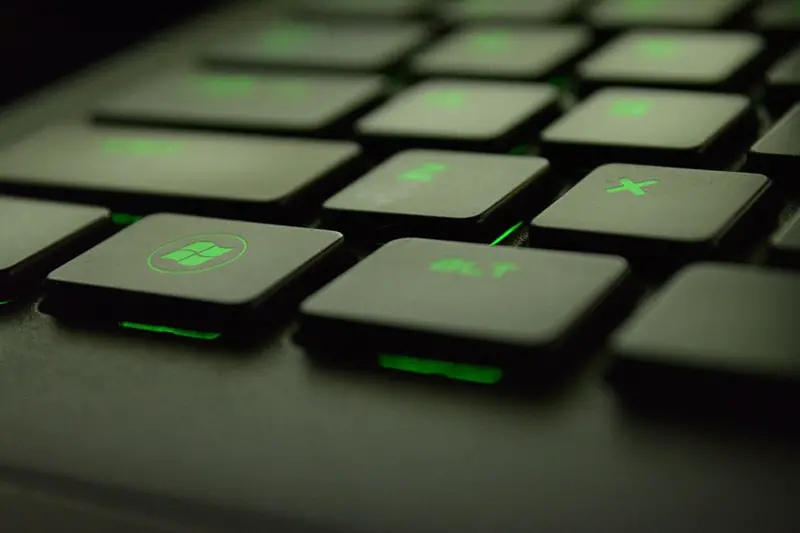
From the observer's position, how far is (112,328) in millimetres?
398

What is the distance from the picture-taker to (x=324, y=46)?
707 mm

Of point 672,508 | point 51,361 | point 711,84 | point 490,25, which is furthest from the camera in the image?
point 490,25

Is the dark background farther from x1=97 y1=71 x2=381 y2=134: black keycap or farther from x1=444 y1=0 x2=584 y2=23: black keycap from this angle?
x1=444 y1=0 x2=584 y2=23: black keycap

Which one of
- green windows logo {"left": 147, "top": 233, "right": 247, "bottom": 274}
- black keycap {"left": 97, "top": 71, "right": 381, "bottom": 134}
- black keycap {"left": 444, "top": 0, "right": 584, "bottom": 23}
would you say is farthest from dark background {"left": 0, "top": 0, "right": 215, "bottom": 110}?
green windows logo {"left": 147, "top": 233, "right": 247, "bottom": 274}

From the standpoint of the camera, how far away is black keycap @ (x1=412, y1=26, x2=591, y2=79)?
616 mm

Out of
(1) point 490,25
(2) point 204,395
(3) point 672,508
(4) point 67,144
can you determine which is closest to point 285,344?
(2) point 204,395

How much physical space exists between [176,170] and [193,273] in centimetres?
13

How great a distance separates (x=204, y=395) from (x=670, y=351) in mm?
147

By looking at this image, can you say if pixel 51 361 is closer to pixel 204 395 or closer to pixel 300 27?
pixel 204 395

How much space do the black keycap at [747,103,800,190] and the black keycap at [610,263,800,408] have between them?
10cm

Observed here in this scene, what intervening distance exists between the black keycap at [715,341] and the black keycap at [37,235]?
238 millimetres

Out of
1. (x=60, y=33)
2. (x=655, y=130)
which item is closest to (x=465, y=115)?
(x=655, y=130)

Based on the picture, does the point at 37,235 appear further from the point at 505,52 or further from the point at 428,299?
the point at 505,52

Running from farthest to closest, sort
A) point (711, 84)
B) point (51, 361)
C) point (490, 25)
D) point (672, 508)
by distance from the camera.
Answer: point (490, 25) < point (711, 84) < point (51, 361) < point (672, 508)
